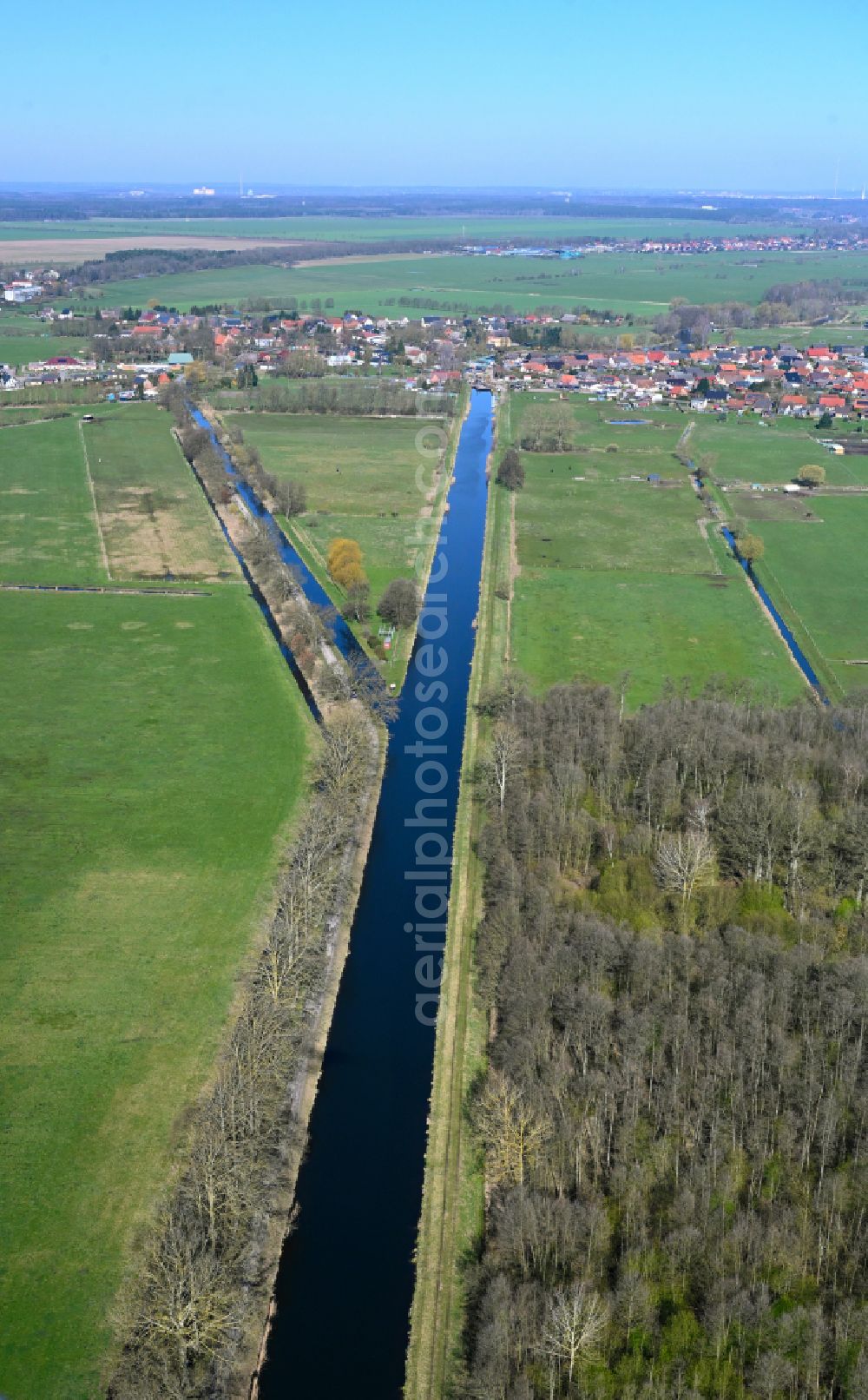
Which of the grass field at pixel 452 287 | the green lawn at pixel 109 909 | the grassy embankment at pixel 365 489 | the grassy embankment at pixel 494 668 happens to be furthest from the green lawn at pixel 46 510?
the grass field at pixel 452 287

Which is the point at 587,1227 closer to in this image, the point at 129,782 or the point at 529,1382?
the point at 529,1382

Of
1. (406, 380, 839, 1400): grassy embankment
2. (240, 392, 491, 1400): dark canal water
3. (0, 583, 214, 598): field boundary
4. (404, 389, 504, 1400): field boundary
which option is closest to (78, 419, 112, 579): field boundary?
(0, 583, 214, 598): field boundary

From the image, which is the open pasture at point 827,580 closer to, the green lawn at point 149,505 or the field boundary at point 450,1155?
the field boundary at point 450,1155

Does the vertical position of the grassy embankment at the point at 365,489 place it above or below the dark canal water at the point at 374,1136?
above

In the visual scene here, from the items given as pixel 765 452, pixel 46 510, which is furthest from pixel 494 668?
pixel 765 452

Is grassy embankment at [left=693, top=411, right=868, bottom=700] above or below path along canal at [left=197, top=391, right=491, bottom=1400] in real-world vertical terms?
above

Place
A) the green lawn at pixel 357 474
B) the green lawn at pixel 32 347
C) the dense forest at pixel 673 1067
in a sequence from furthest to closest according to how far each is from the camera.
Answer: the green lawn at pixel 32 347 → the green lawn at pixel 357 474 → the dense forest at pixel 673 1067

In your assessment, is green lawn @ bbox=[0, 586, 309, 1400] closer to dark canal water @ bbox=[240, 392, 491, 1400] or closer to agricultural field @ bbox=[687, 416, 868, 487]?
dark canal water @ bbox=[240, 392, 491, 1400]
